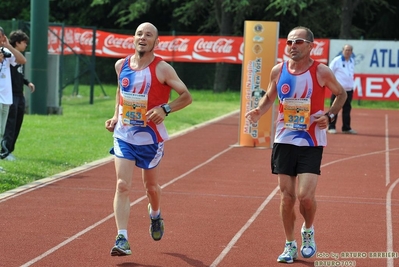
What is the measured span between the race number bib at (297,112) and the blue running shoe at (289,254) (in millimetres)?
1016

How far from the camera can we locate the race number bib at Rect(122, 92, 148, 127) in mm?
7902

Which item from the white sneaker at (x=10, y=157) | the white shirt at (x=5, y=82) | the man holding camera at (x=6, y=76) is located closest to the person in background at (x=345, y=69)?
the white sneaker at (x=10, y=157)

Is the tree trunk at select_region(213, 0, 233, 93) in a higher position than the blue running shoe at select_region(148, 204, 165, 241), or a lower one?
higher

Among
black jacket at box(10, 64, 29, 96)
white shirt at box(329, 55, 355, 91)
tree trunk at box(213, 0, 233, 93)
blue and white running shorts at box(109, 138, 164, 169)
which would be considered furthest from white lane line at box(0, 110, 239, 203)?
tree trunk at box(213, 0, 233, 93)

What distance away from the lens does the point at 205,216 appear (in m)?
10.1

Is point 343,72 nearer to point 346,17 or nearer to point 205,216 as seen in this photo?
point 205,216

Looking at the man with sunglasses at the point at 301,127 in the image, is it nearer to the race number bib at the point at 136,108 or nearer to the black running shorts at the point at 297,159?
the black running shorts at the point at 297,159

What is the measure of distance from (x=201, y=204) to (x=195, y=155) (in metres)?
5.33

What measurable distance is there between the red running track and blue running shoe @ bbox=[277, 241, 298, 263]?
66 mm

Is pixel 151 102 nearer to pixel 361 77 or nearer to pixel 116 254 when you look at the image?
pixel 116 254

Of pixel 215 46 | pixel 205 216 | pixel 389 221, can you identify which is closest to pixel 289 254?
pixel 205 216

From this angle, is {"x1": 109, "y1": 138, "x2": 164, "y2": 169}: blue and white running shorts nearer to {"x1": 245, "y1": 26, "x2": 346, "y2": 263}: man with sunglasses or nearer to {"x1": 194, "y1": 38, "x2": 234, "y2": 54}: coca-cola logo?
{"x1": 245, "y1": 26, "x2": 346, "y2": 263}: man with sunglasses

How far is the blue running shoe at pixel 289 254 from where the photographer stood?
7.80m

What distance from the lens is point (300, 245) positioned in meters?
8.59
